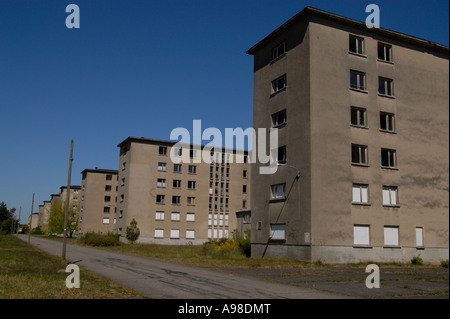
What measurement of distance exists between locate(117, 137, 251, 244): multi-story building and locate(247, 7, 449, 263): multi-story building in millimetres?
34954

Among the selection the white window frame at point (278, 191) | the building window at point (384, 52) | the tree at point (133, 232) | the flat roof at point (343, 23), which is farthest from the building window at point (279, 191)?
the tree at point (133, 232)

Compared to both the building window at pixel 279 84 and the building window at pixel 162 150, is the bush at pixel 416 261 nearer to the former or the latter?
the building window at pixel 279 84

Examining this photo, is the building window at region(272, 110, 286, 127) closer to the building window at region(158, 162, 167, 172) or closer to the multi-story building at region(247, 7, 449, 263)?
the multi-story building at region(247, 7, 449, 263)

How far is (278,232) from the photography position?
29891 mm

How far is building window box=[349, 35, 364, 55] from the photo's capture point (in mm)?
30766

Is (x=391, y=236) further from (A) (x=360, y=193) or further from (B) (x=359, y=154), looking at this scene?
(B) (x=359, y=154)

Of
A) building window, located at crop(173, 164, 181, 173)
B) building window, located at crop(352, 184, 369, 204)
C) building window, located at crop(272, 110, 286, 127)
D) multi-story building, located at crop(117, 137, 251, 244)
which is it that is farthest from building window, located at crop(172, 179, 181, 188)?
building window, located at crop(352, 184, 369, 204)

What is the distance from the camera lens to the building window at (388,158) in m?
30.3

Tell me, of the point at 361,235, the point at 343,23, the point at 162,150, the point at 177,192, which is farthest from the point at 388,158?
the point at 162,150

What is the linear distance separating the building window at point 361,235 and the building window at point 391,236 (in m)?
1.53

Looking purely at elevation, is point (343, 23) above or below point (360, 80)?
above

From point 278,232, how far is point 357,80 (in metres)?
12.7
